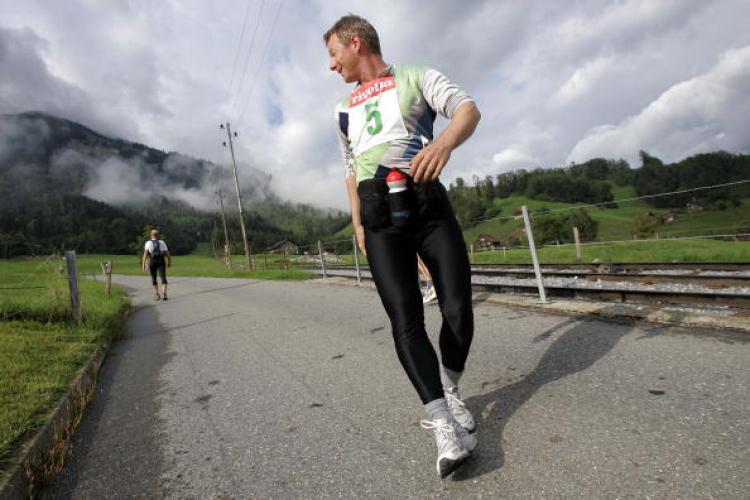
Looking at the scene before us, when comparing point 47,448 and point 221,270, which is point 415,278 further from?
point 221,270

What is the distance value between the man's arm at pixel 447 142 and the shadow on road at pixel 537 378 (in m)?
1.29

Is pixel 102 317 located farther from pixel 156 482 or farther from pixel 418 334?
pixel 418 334

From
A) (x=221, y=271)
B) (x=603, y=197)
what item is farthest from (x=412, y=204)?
(x=603, y=197)

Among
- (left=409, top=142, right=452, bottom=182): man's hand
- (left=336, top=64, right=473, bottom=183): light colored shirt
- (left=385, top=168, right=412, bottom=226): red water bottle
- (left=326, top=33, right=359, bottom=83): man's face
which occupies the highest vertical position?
(left=326, top=33, right=359, bottom=83): man's face

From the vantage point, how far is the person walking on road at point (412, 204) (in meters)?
1.87

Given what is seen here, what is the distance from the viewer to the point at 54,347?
4605mm

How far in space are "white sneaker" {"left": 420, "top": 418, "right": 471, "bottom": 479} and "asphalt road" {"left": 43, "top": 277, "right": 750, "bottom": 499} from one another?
8cm

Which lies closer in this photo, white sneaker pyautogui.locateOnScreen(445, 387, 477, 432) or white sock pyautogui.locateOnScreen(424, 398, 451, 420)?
white sock pyautogui.locateOnScreen(424, 398, 451, 420)

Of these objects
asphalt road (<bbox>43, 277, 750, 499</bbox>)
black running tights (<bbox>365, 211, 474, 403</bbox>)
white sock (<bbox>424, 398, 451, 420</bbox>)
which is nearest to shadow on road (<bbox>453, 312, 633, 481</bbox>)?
asphalt road (<bbox>43, 277, 750, 499</bbox>)

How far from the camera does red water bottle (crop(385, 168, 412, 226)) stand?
191 centimetres

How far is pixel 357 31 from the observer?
2.18m

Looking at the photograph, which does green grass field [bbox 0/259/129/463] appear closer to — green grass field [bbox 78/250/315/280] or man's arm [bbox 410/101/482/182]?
man's arm [bbox 410/101/482/182]

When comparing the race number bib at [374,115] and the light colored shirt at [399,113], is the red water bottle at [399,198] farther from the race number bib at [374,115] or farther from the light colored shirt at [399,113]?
the race number bib at [374,115]

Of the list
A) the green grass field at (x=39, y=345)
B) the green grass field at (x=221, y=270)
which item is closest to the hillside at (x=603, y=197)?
the green grass field at (x=221, y=270)
